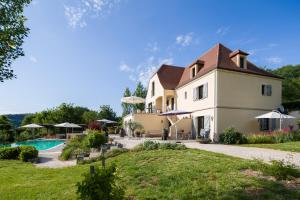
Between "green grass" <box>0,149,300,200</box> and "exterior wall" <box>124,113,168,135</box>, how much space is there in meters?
17.2

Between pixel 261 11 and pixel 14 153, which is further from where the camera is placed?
pixel 14 153

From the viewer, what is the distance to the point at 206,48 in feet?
91.8

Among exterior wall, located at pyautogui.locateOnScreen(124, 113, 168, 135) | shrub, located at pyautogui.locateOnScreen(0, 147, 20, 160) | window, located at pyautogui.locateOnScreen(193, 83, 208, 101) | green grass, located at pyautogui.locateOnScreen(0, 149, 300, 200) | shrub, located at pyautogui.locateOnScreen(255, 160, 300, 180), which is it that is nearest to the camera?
green grass, located at pyautogui.locateOnScreen(0, 149, 300, 200)

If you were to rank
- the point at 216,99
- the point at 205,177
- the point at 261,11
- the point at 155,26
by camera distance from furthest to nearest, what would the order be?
the point at 216,99
the point at 155,26
the point at 261,11
the point at 205,177

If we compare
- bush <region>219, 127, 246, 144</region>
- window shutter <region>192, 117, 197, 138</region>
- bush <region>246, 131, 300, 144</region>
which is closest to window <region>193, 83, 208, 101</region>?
window shutter <region>192, 117, 197, 138</region>

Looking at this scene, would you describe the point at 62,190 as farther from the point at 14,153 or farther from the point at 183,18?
the point at 183,18

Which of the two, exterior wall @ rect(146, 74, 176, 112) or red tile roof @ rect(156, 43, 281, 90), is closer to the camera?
red tile roof @ rect(156, 43, 281, 90)

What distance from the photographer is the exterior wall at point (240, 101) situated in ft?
66.1

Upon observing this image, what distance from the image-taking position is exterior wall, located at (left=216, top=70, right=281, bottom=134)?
66.1ft

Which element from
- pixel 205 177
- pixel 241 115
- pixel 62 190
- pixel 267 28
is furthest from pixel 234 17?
pixel 62 190

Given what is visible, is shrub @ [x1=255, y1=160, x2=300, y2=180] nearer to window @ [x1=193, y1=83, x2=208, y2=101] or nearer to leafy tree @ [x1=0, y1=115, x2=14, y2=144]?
window @ [x1=193, y1=83, x2=208, y2=101]

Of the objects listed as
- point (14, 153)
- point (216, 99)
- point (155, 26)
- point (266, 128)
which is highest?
point (155, 26)

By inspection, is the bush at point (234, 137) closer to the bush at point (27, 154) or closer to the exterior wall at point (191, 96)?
the exterior wall at point (191, 96)

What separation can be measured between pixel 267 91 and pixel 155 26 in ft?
40.5
